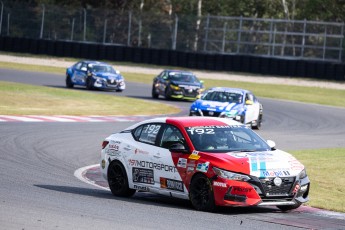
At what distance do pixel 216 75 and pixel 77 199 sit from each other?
41.4 metres

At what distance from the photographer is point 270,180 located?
1220cm

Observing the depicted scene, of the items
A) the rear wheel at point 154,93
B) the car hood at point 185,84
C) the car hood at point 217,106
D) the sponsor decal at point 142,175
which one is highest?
the sponsor decal at point 142,175

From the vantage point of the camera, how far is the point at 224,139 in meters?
13.1

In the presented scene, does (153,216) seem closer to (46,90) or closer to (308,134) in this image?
(308,134)

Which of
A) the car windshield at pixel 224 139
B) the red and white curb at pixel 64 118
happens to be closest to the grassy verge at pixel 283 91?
the red and white curb at pixel 64 118

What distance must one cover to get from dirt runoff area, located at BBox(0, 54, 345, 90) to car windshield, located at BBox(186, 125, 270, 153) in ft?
121

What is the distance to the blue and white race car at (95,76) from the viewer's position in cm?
4338

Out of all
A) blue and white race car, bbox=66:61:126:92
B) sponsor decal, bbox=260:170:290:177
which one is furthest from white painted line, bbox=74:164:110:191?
blue and white race car, bbox=66:61:126:92

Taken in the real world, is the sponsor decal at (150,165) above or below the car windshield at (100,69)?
above

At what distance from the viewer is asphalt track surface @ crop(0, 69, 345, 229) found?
427 inches

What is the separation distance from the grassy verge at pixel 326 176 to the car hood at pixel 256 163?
4.02 ft

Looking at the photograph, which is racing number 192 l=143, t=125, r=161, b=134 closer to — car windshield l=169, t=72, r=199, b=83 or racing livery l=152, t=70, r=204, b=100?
racing livery l=152, t=70, r=204, b=100

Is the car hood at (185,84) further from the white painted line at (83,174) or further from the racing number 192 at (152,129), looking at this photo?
the racing number 192 at (152,129)

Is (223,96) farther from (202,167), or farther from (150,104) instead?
(202,167)
